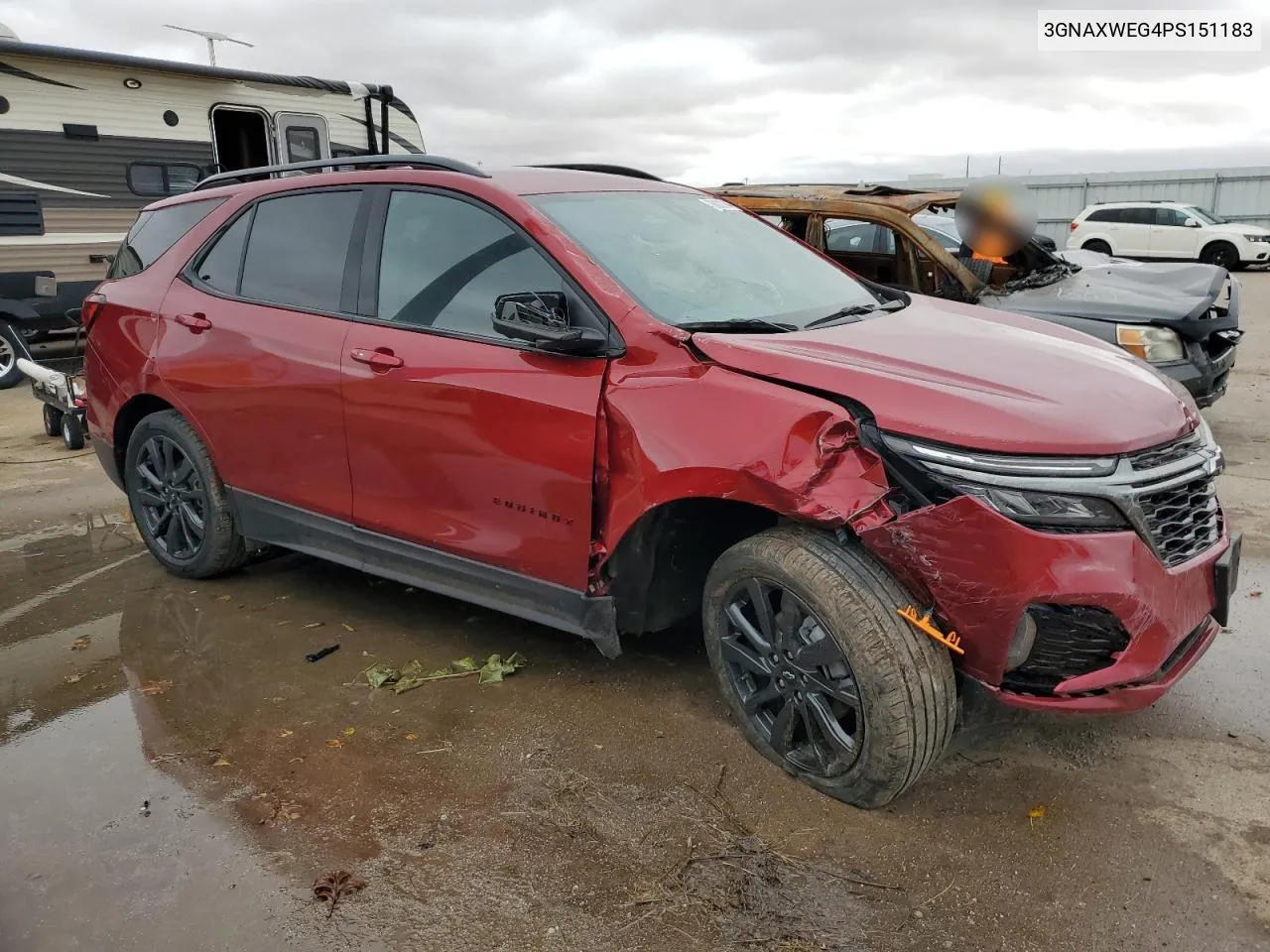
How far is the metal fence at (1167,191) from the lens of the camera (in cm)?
2652

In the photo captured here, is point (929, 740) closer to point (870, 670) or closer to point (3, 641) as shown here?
point (870, 670)

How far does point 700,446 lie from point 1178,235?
22169 mm

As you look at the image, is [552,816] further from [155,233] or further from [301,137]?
[301,137]

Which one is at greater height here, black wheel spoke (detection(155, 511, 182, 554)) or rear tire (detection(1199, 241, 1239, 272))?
rear tire (detection(1199, 241, 1239, 272))

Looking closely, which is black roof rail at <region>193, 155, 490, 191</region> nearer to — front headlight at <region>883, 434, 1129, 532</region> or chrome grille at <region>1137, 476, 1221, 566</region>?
front headlight at <region>883, 434, 1129, 532</region>

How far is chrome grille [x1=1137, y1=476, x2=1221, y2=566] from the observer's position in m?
2.61

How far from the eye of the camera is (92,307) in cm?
491

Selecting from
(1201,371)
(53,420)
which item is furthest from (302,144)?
(1201,371)

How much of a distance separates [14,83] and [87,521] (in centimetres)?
574

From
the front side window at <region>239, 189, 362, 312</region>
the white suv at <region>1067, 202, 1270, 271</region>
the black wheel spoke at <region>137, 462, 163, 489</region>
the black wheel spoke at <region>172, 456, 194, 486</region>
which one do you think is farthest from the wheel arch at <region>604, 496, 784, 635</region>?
the white suv at <region>1067, 202, 1270, 271</region>

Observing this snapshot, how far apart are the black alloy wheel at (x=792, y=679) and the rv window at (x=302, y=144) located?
32.7 ft

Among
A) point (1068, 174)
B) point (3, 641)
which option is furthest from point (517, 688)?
point (1068, 174)

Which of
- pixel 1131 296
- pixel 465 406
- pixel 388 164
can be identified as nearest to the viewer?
pixel 465 406

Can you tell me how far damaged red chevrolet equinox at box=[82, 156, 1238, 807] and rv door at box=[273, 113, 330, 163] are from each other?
736 centimetres
